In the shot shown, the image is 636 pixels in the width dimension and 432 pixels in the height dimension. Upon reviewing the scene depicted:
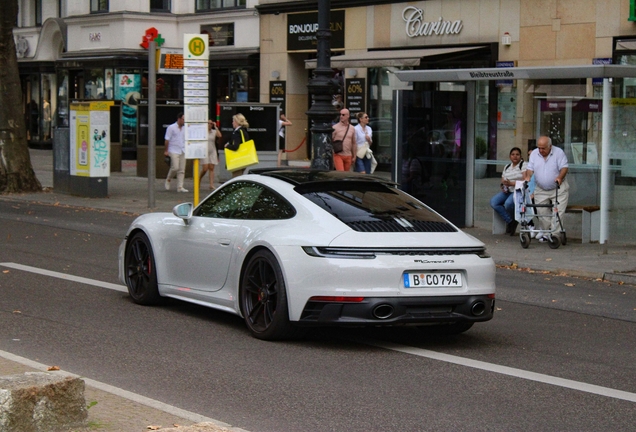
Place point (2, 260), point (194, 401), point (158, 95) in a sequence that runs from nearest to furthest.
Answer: point (194, 401) → point (2, 260) → point (158, 95)

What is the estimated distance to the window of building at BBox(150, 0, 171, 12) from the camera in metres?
39.2

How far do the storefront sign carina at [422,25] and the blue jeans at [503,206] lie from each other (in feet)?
37.7

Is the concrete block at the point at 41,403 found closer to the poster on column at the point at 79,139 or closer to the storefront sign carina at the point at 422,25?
the poster on column at the point at 79,139

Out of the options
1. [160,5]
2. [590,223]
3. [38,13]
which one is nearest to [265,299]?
[590,223]

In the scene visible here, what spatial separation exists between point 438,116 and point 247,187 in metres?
9.52

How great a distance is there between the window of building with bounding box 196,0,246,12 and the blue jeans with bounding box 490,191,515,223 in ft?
66.5

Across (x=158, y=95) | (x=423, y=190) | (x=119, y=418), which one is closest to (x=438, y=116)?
(x=423, y=190)

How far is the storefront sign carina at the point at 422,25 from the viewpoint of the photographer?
27.9 m

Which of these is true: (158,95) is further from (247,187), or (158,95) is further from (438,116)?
(247,187)

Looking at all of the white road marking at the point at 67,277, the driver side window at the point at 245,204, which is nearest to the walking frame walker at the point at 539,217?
the white road marking at the point at 67,277

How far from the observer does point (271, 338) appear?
26.9 feet

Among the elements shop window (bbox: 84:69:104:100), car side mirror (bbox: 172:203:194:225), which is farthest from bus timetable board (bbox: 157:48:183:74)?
shop window (bbox: 84:69:104:100)

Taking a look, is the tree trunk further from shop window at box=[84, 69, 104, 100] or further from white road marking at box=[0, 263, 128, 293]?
shop window at box=[84, 69, 104, 100]

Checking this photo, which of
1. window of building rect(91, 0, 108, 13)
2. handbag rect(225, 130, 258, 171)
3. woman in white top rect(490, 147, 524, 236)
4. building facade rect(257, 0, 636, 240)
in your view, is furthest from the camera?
window of building rect(91, 0, 108, 13)
